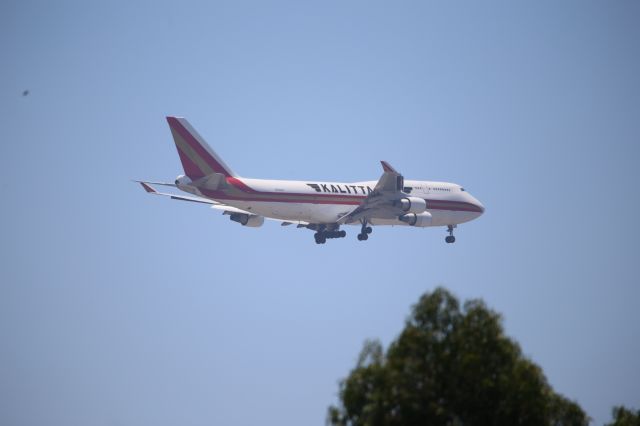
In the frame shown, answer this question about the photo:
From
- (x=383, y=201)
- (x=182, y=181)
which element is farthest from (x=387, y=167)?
(x=182, y=181)

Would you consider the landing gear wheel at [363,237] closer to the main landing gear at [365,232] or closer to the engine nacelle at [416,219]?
the main landing gear at [365,232]

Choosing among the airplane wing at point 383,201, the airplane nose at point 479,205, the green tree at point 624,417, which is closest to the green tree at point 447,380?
the green tree at point 624,417

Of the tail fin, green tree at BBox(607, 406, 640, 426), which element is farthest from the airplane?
green tree at BBox(607, 406, 640, 426)

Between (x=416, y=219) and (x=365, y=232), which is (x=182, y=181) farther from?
(x=416, y=219)

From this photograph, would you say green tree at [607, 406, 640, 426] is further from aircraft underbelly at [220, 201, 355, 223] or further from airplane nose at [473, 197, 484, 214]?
airplane nose at [473, 197, 484, 214]

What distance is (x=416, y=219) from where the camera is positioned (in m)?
73.4

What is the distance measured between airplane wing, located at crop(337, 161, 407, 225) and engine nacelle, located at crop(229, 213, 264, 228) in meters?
6.14

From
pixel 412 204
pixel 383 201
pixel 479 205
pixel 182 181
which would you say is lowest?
pixel 182 181

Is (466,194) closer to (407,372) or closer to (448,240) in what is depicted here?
(448,240)

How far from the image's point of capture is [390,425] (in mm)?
35625

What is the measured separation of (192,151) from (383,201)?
14.2 metres

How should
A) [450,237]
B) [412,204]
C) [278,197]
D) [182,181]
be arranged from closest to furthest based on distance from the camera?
[182,181] < [278,197] < [412,204] < [450,237]

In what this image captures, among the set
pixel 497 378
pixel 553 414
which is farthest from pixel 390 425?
pixel 553 414

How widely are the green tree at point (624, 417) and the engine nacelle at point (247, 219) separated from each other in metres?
32.8
